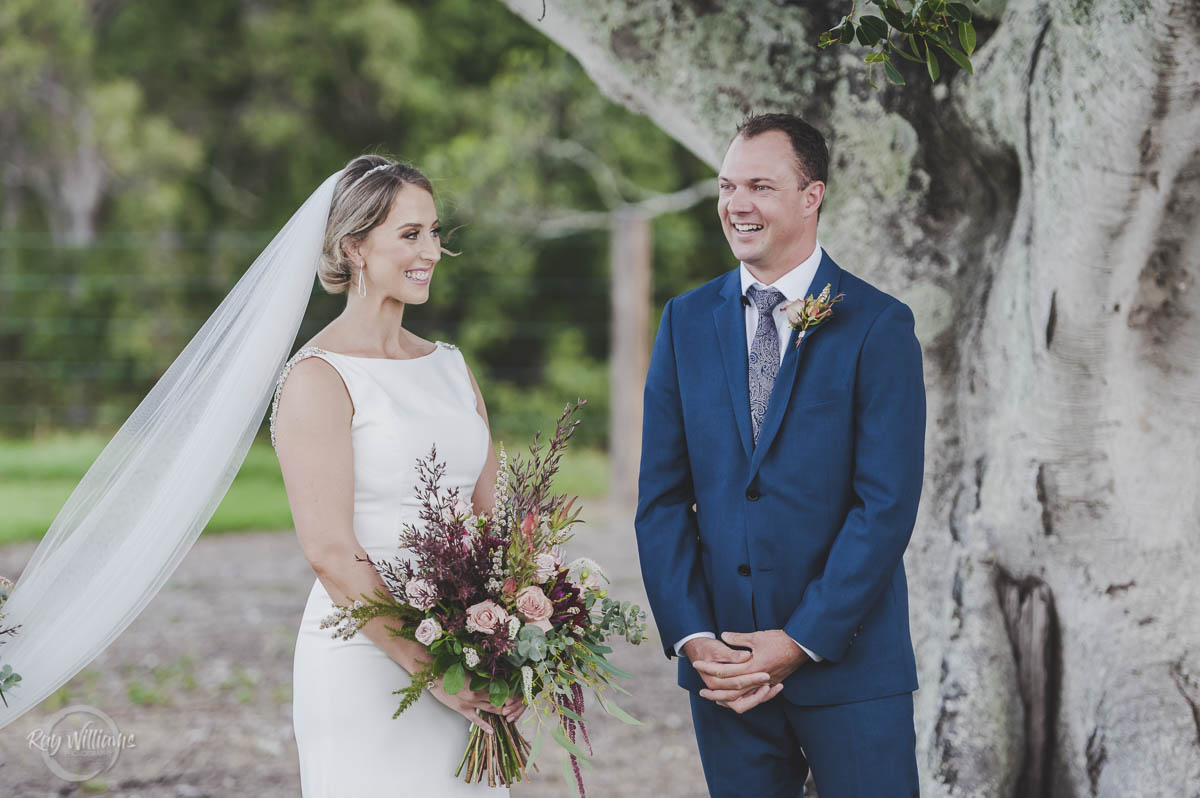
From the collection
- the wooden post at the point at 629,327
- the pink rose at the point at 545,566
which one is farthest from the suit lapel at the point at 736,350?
the wooden post at the point at 629,327

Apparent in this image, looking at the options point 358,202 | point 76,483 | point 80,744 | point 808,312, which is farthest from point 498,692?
point 76,483

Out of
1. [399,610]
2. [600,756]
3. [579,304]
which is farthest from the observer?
[579,304]

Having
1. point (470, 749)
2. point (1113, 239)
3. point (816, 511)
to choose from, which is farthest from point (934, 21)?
point (470, 749)

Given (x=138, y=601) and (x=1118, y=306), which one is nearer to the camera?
(x=138, y=601)

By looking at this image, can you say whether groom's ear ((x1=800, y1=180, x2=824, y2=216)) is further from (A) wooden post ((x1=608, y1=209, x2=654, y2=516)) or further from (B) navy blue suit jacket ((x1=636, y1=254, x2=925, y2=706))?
(A) wooden post ((x1=608, y1=209, x2=654, y2=516))

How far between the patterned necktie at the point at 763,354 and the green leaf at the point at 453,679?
84 cm

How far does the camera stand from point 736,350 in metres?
2.85

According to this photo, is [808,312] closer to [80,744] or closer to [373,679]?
[373,679]

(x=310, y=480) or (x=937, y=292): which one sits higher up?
(x=937, y=292)

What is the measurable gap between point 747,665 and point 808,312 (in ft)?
2.58

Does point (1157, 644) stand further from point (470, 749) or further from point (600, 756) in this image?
point (600, 756)

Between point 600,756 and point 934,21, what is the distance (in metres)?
3.47

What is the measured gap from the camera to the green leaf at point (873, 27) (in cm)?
297

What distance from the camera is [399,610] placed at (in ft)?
8.71
